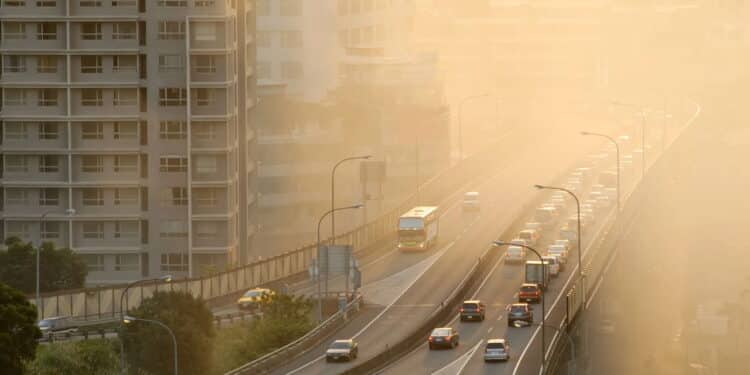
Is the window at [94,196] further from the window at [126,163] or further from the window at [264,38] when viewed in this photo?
the window at [264,38]

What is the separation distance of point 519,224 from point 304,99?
45.9 metres

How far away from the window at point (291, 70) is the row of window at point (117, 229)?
5210cm

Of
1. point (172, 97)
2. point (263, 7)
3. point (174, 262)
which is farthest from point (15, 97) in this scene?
point (263, 7)

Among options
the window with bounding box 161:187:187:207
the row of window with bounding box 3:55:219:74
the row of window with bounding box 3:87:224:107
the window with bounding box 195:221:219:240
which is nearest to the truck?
the window with bounding box 195:221:219:240

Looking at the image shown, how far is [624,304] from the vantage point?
16288 centimetres

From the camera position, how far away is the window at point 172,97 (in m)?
140

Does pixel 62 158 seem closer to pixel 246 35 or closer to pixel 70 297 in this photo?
pixel 246 35

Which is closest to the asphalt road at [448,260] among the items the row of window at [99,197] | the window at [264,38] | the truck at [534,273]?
the truck at [534,273]

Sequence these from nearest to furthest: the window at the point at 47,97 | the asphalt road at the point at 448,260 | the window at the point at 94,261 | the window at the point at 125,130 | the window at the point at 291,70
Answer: the asphalt road at the point at 448,260, the window at the point at 94,261, the window at the point at 47,97, the window at the point at 125,130, the window at the point at 291,70

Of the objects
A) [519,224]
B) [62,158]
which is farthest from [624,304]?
[62,158]

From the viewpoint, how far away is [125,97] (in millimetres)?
Result: 140375

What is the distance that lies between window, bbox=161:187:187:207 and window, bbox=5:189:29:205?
1052cm

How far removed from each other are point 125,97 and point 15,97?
8.41 meters

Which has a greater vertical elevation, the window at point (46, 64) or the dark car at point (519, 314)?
the window at point (46, 64)
